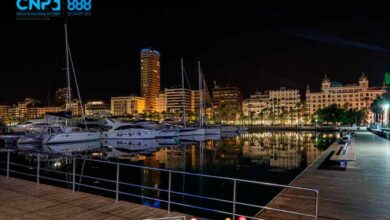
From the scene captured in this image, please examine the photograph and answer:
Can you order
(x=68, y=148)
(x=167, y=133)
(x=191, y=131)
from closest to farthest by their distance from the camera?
(x=68, y=148)
(x=167, y=133)
(x=191, y=131)

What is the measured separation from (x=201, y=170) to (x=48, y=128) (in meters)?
35.5

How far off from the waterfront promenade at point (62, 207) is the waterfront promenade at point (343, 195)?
341 cm

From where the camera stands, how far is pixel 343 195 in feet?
35.0

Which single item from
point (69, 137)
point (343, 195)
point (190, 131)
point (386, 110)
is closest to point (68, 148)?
point (69, 137)

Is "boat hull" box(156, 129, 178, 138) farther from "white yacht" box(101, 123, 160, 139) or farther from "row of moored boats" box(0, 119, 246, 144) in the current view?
"white yacht" box(101, 123, 160, 139)

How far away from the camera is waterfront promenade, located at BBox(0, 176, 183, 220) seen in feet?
26.6

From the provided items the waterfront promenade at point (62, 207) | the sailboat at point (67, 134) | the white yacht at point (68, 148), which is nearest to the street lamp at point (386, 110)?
the white yacht at point (68, 148)

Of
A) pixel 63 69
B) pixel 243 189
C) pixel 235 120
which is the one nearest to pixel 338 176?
pixel 243 189

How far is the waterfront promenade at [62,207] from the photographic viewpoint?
8102 mm

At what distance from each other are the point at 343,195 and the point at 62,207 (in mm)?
8574

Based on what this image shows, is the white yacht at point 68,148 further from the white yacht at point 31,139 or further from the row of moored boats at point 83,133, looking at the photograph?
the white yacht at point 31,139

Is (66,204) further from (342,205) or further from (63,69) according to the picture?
(63,69)

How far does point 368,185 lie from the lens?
40.2 feet

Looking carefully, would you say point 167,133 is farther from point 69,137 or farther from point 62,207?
point 62,207
